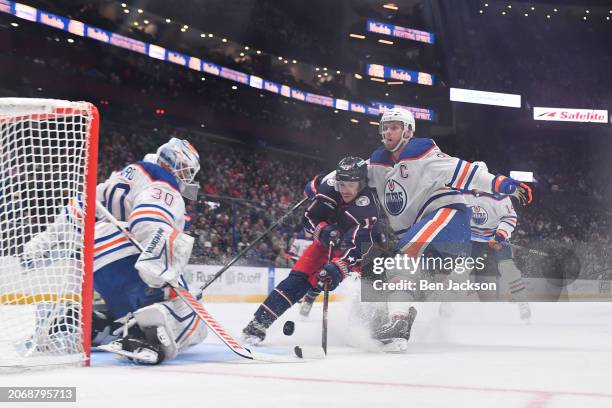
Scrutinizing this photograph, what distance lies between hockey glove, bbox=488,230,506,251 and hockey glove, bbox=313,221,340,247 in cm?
354

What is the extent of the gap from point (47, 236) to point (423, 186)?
6.78 ft

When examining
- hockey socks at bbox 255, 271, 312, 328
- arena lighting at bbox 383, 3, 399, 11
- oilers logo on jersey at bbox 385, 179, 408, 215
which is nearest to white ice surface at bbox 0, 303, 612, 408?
hockey socks at bbox 255, 271, 312, 328

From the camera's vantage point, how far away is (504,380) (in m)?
2.73

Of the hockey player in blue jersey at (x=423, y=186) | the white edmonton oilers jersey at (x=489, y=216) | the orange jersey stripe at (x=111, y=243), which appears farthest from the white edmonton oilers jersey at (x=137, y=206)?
the white edmonton oilers jersey at (x=489, y=216)

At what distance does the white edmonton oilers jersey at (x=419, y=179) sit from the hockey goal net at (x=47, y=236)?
70.2 inches

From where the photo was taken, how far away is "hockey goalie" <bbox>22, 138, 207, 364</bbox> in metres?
3.21

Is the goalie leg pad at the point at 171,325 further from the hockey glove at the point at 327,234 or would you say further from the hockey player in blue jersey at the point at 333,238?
the hockey glove at the point at 327,234

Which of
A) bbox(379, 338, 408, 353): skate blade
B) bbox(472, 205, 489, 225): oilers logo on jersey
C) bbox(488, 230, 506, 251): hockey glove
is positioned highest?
bbox(472, 205, 489, 225): oilers logo on jersey

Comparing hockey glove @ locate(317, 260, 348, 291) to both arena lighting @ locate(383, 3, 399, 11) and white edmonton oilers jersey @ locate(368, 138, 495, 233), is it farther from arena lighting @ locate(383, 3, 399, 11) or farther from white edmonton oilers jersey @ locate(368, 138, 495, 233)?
arena lighting @ locate(383, 3, 399, 11)

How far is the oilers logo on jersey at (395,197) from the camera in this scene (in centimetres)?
450

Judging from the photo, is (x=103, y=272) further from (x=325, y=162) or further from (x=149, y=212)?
(x=325, y=162)

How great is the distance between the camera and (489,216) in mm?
7664

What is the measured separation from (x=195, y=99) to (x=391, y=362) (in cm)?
1830

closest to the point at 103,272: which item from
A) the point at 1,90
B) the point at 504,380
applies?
the point at 504,380
